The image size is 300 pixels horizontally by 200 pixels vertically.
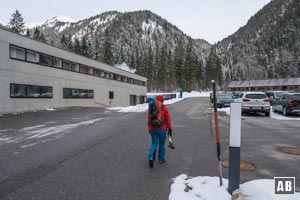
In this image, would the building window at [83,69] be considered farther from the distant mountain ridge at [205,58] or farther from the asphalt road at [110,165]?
the distant mountain ridge at [205,58]

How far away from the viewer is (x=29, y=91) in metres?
20.6

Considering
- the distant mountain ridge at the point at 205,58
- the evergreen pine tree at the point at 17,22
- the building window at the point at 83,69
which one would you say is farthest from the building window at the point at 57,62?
the evergreen pine tree at the point at 17,22

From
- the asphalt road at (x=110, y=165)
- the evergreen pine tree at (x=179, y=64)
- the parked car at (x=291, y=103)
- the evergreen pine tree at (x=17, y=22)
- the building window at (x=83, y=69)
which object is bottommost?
the asphalt road at (x=110, y=165)

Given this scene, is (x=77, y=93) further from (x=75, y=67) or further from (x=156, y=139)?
(x=156, y=139)

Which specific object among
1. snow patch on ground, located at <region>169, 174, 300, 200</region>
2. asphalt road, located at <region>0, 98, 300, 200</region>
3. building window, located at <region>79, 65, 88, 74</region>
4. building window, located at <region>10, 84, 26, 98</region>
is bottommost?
asphalt road, located at <region>0, 98, 300, 200</region>

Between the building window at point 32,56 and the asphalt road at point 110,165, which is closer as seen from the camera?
the asphalt road at point 110,165

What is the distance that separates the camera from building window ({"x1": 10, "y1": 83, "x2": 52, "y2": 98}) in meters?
18.9

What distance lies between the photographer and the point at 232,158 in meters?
3.31

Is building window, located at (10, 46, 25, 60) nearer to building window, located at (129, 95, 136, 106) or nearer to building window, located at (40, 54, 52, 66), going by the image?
building window, located at (40, 54, 52, 66)

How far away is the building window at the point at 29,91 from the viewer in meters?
18.9

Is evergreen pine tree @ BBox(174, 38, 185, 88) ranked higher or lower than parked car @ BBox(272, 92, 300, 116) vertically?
higher

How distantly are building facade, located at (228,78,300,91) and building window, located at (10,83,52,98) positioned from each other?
268ft

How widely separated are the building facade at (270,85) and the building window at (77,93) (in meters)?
74.7

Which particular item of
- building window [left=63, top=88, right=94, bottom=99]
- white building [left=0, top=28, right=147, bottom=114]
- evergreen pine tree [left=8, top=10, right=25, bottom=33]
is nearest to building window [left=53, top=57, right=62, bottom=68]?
white building [left=0, top=28, right=147, bottom=114]
